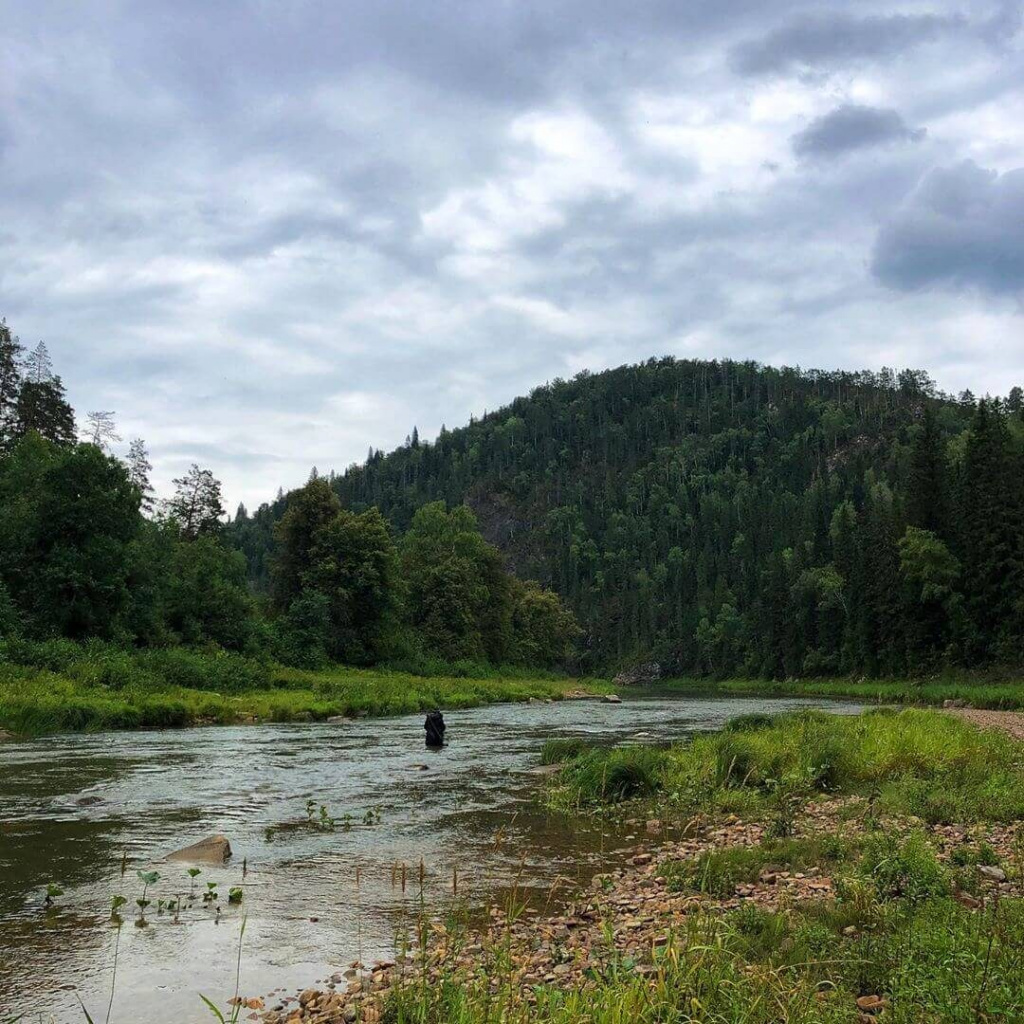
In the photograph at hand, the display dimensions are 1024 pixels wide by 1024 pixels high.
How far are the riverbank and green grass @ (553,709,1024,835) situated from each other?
6 centimetres

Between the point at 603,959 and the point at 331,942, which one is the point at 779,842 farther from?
the point at 331,942

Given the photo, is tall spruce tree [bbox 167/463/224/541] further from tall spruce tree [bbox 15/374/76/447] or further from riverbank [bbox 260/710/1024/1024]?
riverbank [bbox 260/710/1024/1024]

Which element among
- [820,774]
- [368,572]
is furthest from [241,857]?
[368,572]

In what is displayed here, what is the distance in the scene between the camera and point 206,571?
57.8 meters

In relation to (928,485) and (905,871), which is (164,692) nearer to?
(905,871)

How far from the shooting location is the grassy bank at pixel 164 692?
Result: 97.6 ft

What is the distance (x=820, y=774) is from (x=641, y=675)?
16099 centimetres

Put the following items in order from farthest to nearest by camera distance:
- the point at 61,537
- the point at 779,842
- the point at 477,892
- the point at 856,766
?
the point at 61,537 < the point at 856,766 < the point at 779,842 < the point at 477,892

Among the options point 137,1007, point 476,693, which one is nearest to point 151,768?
point 137,1007

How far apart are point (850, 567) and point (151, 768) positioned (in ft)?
339

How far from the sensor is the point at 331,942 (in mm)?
8883

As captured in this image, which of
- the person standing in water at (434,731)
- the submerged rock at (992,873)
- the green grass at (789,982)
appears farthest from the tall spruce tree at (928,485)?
the green grass at (789,982)

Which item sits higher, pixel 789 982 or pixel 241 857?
pixel 789 982

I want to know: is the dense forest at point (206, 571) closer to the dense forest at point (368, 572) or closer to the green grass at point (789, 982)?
the dense forest at point (368, 572)
